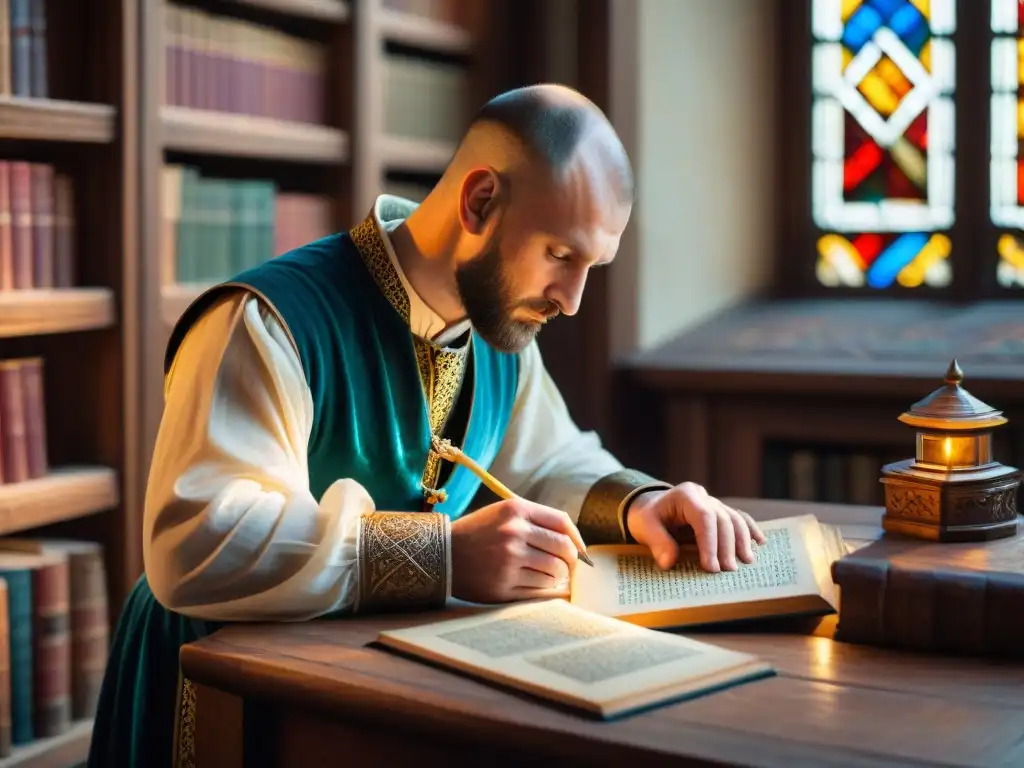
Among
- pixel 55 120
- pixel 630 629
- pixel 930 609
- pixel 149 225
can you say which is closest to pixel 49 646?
pixel 149 225

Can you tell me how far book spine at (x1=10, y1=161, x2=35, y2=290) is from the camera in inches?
110

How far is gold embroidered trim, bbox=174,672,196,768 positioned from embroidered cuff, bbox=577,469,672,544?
64 cm

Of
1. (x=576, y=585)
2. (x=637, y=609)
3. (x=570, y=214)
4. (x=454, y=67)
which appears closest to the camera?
(x=637, y=609)

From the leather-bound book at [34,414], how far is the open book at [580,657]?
1.54 m

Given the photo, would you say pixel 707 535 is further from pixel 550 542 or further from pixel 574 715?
pixel 574 715

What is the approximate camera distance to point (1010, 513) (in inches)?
71.9

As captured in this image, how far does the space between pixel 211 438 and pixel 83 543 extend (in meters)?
1.45

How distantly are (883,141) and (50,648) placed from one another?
2806mm

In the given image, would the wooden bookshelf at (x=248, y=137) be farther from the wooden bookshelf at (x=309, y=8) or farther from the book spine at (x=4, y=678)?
the book spine at (x=4, y=678)

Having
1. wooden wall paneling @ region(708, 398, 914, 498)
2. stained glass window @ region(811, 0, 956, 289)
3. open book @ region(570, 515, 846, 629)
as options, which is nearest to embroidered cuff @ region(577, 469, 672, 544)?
open book @ region(570, 515, 846, 629)

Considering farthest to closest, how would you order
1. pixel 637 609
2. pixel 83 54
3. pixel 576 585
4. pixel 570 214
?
pixel 83 54 < pixel 570 214 < pixel 576 585 < pixel 637 609

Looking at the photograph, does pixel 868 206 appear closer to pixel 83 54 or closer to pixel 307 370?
pixel 83 54

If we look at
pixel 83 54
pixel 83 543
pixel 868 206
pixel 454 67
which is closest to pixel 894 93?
pixel 868 206

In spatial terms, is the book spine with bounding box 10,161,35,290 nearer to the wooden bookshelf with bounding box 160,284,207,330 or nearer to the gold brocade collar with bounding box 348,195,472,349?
the wooden bookshelf with bounding box 160,284,207,330
